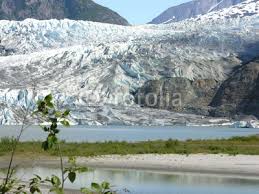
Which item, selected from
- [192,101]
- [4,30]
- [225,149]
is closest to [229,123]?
[192,101]

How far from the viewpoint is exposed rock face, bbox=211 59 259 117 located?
3957 inches

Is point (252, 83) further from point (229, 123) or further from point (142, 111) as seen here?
point (142, 111)

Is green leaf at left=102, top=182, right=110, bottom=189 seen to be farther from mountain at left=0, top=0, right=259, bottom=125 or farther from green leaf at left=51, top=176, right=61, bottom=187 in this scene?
mountain at left=0, top=0, right=259, bottom=125

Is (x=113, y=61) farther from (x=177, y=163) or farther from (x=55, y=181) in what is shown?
(x=55, y=181)

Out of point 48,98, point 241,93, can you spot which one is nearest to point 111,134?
point 241,93

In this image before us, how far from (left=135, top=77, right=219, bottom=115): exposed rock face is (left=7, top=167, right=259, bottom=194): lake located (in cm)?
7324

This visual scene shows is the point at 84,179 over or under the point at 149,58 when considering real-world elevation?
under

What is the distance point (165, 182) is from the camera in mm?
15461

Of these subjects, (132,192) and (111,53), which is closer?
(132,192)

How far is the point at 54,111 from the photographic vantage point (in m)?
2.99

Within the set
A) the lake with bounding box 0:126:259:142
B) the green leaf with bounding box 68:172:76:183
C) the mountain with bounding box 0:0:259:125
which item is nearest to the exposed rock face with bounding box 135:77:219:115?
the mountain with bounding box 0:0:259:125

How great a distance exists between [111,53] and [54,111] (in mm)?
80554

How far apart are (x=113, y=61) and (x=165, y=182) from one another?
66.4 metres

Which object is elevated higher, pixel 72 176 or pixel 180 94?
pixel 180 94
